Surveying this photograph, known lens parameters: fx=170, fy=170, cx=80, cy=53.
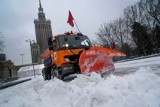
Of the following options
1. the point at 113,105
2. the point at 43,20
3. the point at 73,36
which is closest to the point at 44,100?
the point at 113,105

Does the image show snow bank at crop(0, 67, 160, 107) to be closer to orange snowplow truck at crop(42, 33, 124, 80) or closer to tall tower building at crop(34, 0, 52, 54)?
orange snowplow truck at crop(42, 33, 124, 80)

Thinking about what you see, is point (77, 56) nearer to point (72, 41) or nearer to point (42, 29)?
point (72, 41)

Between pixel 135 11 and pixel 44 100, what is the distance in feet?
134

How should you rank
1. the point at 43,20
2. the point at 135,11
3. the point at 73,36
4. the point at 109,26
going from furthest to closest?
the point at 43,20 → the point at 109,26 → the point at 135,11 → the point at 73,36

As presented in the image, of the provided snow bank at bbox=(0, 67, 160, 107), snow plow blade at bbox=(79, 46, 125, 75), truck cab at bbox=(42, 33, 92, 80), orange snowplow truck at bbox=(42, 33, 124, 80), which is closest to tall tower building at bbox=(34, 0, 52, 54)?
truck cab at bbox=(42, 33, 92, 80)

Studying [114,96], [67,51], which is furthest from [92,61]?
[114,96]

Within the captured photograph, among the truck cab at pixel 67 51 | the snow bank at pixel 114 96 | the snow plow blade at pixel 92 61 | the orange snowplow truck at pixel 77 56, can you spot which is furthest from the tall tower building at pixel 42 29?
the snow bank at pixel 114 96

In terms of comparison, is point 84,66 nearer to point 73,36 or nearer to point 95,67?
point 95,67

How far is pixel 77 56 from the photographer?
8781 mm

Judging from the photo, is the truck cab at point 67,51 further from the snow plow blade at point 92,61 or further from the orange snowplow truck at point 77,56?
the snow plow blade at point 92,61

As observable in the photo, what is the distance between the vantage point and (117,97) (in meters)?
3.66

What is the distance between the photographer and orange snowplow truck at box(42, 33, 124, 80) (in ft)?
24.3

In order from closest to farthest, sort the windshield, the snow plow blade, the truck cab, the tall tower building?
the snow plow blade → the truck cab → the windshield → the tall tower building

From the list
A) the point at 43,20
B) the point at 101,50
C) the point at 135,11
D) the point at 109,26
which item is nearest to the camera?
the point at 101,50
